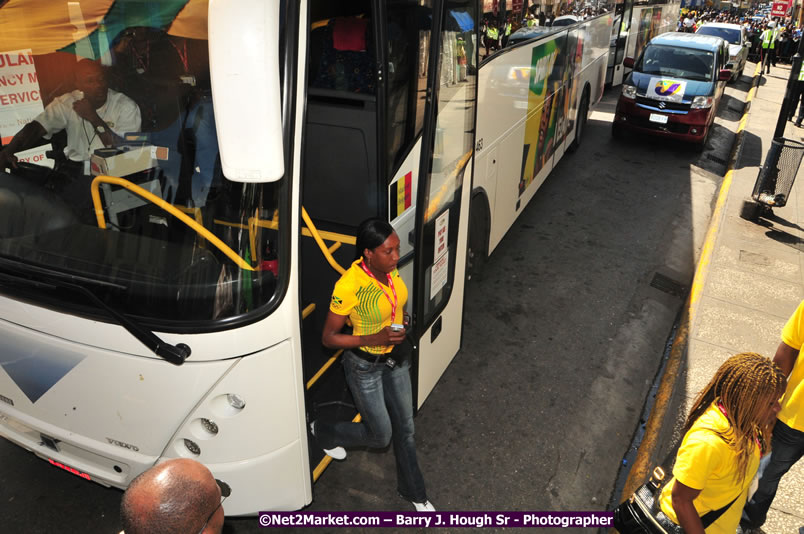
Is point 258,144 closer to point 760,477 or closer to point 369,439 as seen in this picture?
point 369,439

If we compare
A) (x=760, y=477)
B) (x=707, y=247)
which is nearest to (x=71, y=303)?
(x=760, y=477)

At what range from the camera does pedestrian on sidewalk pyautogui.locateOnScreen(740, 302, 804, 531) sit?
10.9 ft

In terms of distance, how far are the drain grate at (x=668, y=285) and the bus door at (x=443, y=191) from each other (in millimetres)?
3409

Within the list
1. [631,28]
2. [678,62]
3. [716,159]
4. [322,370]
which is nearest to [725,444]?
[322,370]

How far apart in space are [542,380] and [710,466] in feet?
9.32

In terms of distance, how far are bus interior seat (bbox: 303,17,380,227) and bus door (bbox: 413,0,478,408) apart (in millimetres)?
417

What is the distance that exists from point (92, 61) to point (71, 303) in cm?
121

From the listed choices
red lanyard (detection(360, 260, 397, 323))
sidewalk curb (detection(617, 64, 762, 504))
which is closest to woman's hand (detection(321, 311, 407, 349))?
red lanyard (detection(360, 260, 397, 323))

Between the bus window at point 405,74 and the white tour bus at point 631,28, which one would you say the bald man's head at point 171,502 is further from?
the white tour bus at point 631,28

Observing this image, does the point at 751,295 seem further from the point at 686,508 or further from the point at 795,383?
the point at 686,508

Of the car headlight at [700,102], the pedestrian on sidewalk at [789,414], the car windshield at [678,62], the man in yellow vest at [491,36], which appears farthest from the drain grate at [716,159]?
the pedestrian on sidewalk at [789,414]

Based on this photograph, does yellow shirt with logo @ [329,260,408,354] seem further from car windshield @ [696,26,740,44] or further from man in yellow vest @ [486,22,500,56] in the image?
car windshield @ [696,26,740,44]

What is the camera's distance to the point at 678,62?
12211mm

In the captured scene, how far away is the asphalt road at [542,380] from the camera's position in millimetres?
4031
